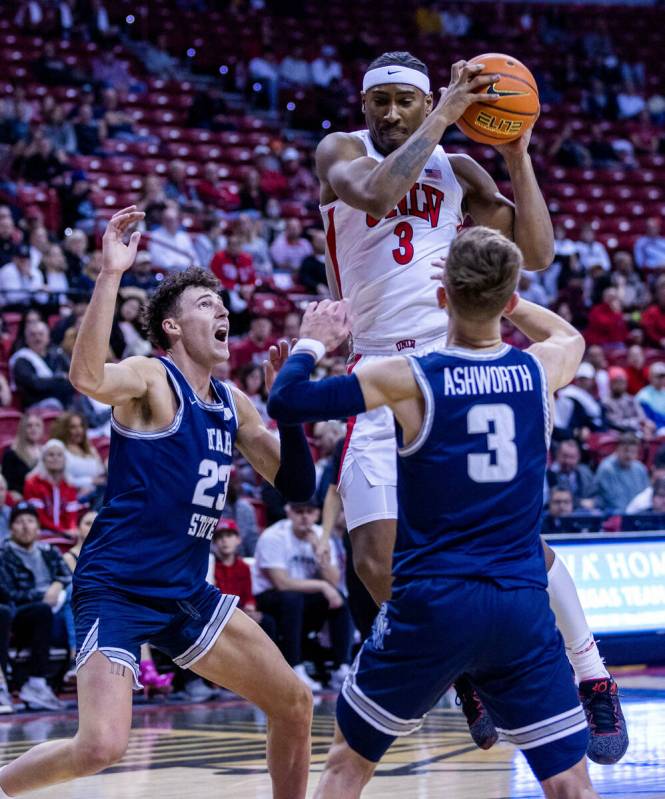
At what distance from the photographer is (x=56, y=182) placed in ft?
50.8

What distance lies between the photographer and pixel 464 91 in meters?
4.81

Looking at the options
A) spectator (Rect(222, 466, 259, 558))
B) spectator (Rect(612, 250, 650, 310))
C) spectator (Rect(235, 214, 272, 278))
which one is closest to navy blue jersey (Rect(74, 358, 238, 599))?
spectator (Rect(222, 466, 259, 558))

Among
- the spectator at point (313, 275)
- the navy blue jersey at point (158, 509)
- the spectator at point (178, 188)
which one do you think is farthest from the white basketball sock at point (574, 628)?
the spectator at point (178, 188)

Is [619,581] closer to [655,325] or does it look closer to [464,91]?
[464,91]

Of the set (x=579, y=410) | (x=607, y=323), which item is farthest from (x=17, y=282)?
(x=607, y=323)

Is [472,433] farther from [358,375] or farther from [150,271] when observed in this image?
[150,271]

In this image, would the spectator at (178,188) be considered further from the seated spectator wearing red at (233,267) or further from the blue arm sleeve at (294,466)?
the blue arm sleeve at (294,466)

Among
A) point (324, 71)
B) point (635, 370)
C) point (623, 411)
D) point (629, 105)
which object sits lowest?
point (623, 411)

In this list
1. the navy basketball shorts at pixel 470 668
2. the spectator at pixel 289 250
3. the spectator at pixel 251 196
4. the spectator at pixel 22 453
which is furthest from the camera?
the spectator at pixel 251 196

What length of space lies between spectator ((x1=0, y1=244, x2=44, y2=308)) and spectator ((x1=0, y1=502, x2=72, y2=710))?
3.80m

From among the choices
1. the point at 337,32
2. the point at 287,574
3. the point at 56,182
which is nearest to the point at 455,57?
the point at 337,32

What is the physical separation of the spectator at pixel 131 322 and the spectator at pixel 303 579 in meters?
2.47

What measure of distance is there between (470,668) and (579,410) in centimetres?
1102

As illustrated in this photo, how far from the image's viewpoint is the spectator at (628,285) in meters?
17.8
